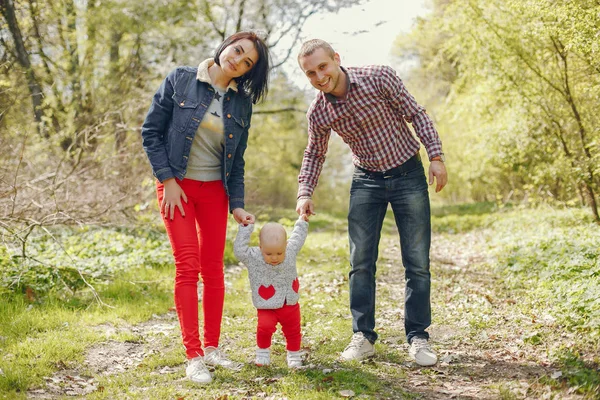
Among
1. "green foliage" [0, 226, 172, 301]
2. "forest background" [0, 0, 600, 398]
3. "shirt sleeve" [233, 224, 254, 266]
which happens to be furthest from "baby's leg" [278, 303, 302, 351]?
"forest background" [0, 0, 600, 398]

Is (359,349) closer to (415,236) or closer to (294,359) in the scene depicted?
(294,359)

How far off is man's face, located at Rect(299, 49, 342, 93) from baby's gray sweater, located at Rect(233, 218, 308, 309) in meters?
1.11

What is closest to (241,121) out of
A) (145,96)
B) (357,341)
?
(357,341)

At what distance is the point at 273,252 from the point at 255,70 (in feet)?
4.27

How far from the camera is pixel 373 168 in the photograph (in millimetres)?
4004

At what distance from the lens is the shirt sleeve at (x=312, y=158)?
4.12 meters

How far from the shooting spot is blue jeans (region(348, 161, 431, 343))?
156 inches

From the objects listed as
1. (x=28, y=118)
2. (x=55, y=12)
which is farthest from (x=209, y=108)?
(x=55, y=12)

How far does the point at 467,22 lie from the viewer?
10.0 m

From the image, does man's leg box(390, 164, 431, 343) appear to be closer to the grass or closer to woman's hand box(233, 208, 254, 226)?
the grass

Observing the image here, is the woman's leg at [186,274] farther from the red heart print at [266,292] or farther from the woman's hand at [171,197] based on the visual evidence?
the red heart print at [266,292]

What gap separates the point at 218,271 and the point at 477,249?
694 centimetres

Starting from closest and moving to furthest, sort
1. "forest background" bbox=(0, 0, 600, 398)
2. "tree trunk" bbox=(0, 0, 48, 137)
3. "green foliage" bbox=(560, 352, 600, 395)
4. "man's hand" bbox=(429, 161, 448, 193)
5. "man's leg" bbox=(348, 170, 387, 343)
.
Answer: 1. "green foliage" bbox=(560, 352, 600, 395)
2. "man's hand" bbox=(429, 161, 448, 193)
3. "man's leg" bbox=(348, 170, 387, 343)
4. "forest background" bbox=(0, 0, 600, 398)
5. "tree trunk" bbox=(0, 0, 48, 137)

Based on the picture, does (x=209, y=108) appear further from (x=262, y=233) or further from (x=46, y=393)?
(x=46, y=393)
